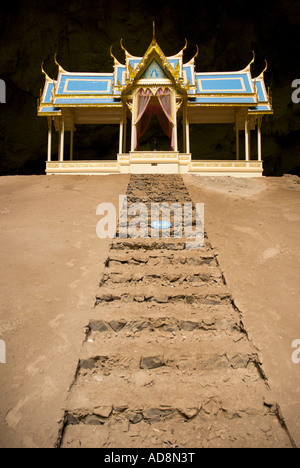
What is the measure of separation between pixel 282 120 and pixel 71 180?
64.1 ft

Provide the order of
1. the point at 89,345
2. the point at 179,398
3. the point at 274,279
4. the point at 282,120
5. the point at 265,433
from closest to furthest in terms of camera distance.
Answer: the point at 265,433, the point at 179,398, the point at 89,345, the point at 274,279, the point at 282,120

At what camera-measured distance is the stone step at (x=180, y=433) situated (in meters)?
2.40

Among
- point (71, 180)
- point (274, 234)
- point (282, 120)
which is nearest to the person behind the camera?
point (274, 234)

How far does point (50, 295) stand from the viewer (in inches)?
157

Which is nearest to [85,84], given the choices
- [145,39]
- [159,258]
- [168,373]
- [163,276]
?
[145,39]

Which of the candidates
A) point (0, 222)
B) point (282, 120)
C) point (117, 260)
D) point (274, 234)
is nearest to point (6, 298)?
point (117, 260)

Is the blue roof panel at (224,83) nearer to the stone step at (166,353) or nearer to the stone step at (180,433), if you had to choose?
the stone step at (166,353)

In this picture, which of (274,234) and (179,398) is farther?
(274,234)

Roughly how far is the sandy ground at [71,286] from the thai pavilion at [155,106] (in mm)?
5118

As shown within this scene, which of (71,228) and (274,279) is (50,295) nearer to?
(71,228)

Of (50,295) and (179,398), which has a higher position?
(50,295)

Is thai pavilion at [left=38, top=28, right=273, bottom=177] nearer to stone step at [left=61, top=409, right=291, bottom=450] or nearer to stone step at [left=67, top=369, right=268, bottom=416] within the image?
stone step at [left=67, top=369, right=268, bottom=416]

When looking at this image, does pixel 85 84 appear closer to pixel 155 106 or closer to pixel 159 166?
pixel 155 106

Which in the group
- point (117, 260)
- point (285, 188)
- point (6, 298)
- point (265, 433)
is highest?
point (285, 188)
